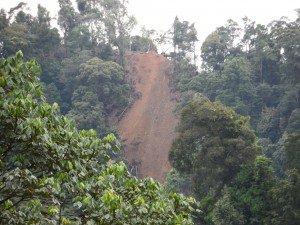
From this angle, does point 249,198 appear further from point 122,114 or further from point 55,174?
point 122,114

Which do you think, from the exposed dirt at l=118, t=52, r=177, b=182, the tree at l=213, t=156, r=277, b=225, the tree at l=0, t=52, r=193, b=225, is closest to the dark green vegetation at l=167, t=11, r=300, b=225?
the tree at l=213, t=156, r=277, b=225

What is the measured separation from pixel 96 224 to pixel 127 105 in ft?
119

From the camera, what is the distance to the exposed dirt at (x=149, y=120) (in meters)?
35.7

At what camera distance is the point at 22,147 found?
4.26 m

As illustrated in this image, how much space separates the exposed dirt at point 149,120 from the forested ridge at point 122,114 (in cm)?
121

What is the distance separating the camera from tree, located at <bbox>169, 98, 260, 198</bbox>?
748 inches

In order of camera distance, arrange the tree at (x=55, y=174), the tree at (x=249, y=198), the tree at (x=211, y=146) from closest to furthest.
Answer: the tree at (x=55, y=174), the tree at (x=249, y=198), the tree at (x=211, y=146)

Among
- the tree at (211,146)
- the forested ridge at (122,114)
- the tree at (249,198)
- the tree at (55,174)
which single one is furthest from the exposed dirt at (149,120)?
the tree at (55,174)

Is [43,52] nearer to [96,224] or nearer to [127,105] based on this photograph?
[127,105]

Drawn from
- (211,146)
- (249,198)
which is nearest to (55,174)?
(249,198)

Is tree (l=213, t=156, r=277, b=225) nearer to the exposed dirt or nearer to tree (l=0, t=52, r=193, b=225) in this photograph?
tree (l=0, t=52, r=193, b=225)

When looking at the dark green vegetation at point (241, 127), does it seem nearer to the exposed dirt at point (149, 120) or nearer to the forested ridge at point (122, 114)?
the forested ridge at point (122, 114)

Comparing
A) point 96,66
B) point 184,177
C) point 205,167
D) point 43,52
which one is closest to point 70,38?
point 43,52

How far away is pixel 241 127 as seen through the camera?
63.9 feet
